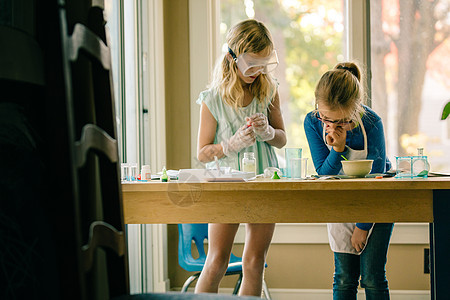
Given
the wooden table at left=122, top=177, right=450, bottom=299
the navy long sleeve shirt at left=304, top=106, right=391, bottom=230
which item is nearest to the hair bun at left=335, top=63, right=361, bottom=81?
the navy long sleeve shirt at left=304, top=106, right=391, bottom=230

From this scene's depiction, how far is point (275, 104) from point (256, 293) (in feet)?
2.56

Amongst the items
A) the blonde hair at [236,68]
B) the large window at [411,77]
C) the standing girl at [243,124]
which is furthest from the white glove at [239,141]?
the large window at [411,77]

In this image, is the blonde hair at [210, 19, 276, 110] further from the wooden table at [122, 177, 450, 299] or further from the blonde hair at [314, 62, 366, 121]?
the wooden table at [122, 177, 450, 299]

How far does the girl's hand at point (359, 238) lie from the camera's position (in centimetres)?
174

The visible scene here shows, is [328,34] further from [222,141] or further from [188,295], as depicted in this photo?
[188,295]

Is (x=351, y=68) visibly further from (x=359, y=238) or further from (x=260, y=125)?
(x=359, y=238)

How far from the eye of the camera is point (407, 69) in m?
2.97

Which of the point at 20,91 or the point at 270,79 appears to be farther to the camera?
the point at 270,79

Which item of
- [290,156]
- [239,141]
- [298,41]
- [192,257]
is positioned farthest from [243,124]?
[298,41]

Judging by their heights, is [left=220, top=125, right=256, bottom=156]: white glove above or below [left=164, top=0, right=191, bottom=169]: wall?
below

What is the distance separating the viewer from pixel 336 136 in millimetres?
1791

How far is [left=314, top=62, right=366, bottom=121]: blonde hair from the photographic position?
177 cm

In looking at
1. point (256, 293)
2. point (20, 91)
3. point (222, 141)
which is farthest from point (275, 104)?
point (20, 91)

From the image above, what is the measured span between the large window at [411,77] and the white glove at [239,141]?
1.38 metres
